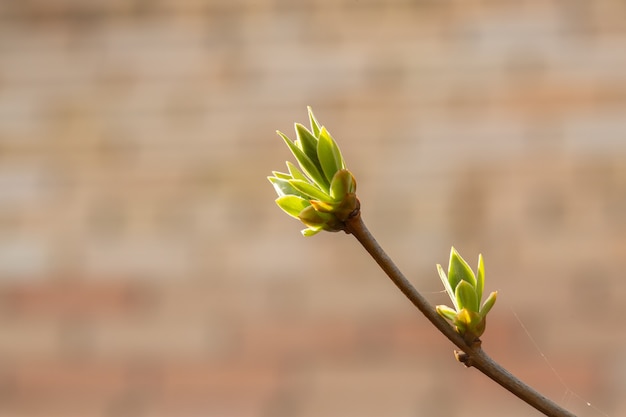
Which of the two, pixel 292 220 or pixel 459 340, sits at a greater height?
pixel 292 220

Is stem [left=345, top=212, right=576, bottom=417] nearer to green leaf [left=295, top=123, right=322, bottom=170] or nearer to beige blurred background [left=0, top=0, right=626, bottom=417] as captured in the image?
green leaf [left=295, top=123, right=322, bottom=170]

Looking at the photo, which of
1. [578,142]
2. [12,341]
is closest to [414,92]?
[578,142]

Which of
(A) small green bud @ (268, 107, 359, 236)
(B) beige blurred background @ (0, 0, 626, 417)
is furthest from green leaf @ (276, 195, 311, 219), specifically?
(B) beige blurred background @ (0, 0, 626, 417)

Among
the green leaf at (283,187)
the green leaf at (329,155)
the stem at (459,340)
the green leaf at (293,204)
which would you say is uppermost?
the green leaf at (329,155)

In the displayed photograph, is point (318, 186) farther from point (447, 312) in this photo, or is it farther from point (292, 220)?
point (292, 220)

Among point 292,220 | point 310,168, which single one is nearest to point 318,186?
point 310,168

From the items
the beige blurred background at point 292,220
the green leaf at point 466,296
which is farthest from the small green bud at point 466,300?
the beige blurred background at point 292,220

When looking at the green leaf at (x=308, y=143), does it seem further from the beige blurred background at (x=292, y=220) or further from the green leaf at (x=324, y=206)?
the beige blurred background at (x=292, y=220)
